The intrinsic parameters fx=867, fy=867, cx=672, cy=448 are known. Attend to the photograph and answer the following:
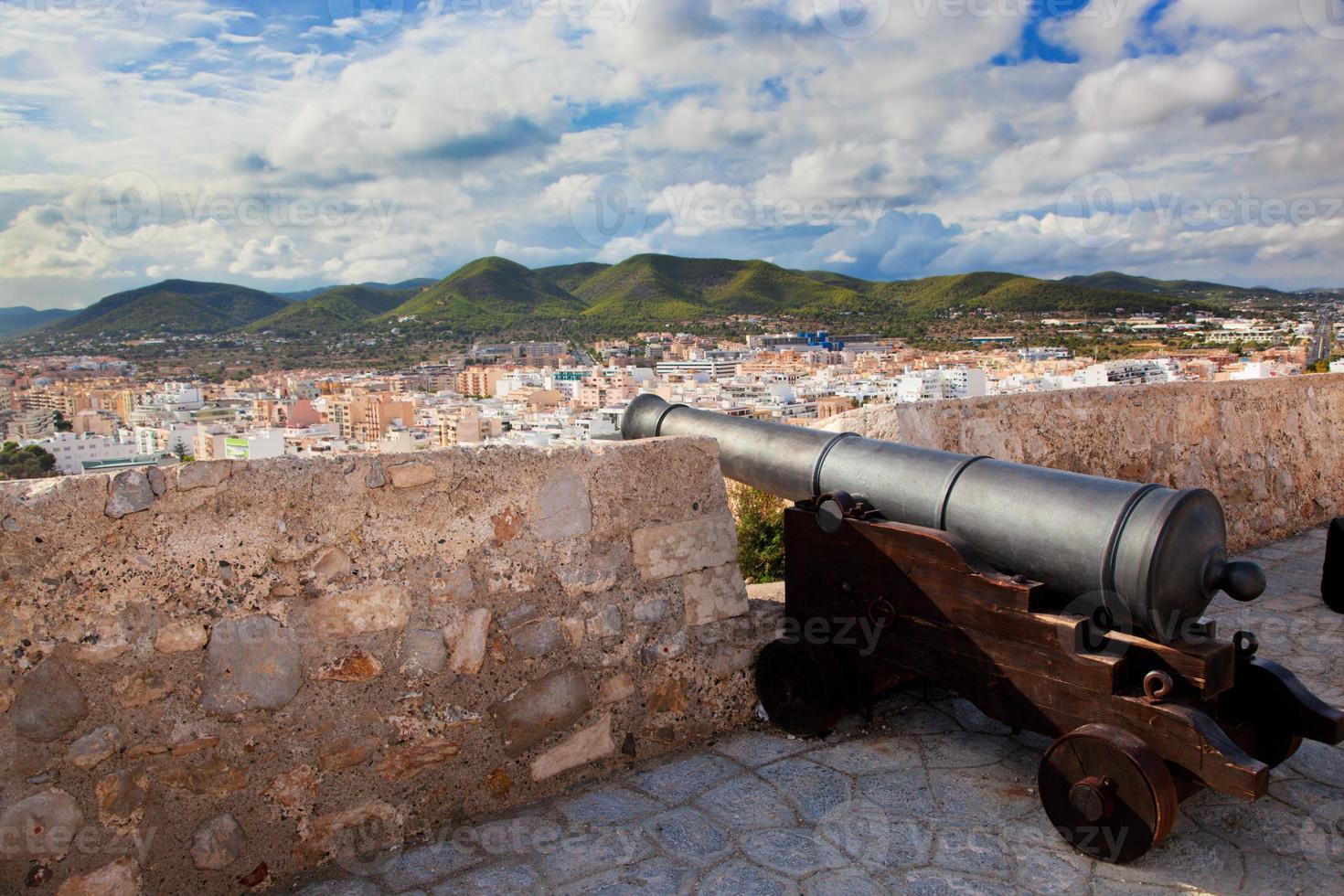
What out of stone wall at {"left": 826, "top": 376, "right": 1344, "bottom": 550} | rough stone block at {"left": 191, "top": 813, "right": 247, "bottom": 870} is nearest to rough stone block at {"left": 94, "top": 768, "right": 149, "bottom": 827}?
rough stone block at {"left": 191, "top": 813, "right": 247, "bottom": 870}

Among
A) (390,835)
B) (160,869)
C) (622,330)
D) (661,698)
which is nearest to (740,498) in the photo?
(661,698)

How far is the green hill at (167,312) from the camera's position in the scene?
137 ft

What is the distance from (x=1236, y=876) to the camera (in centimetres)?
210

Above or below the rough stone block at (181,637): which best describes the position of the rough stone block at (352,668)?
below

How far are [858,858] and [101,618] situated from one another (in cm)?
190

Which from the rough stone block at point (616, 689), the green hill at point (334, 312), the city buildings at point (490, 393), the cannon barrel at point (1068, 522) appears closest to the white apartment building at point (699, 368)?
the city buildings at point (490, 393)

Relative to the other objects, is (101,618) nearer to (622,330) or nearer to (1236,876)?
(1236,876)

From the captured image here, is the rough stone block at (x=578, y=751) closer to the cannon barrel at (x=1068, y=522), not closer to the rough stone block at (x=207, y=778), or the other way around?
the rough stone block at (x=207, y=778)

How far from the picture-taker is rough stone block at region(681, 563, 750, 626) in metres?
2.89

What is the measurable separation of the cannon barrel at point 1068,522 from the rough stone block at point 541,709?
1.03 metres

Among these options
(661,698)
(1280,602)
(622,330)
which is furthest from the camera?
(622,330)

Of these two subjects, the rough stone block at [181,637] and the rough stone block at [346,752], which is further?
the rough stone block at [346,752]

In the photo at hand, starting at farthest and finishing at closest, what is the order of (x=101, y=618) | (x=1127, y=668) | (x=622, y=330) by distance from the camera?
(x=622, y=330)
(x=1127, y=668)
(x=101, y=618)

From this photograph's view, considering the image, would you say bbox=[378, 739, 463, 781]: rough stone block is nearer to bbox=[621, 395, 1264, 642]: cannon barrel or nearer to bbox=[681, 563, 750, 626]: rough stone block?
bbox=[681, 563, 750, 626]: rough stone block
